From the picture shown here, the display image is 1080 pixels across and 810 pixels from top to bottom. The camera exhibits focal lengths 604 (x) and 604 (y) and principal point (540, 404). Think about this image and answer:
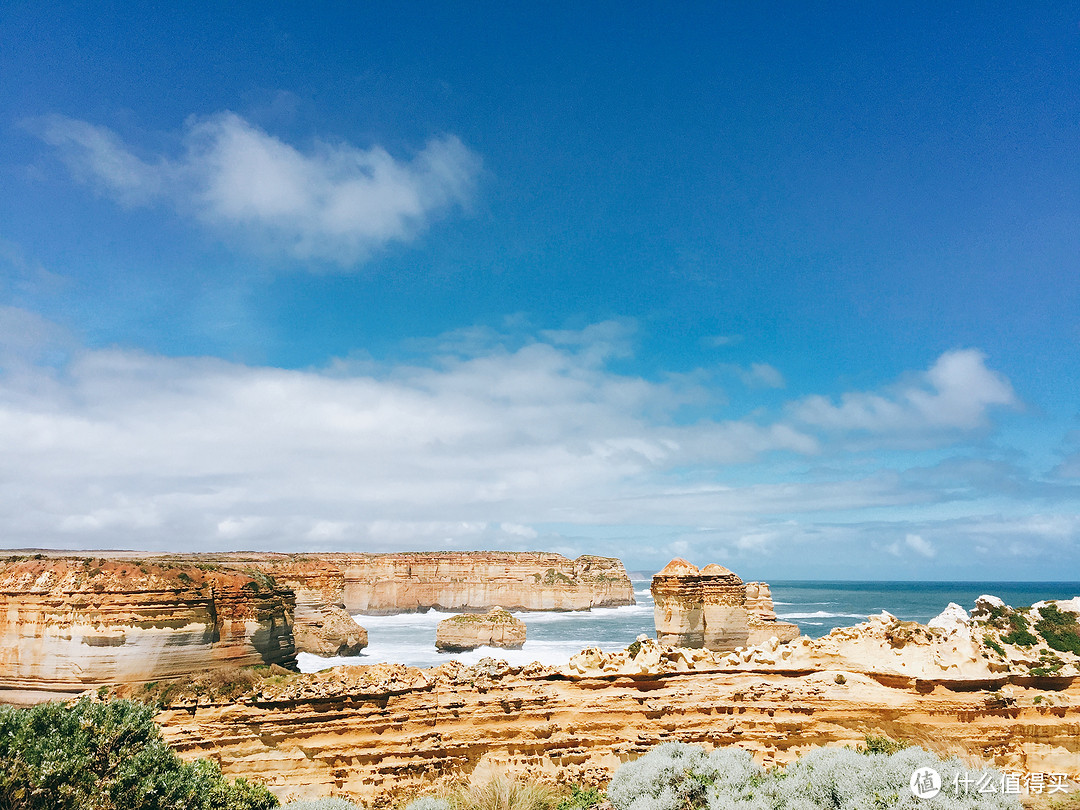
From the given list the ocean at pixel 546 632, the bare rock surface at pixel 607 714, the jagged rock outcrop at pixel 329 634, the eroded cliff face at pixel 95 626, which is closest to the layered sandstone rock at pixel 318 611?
the jagged rock outcrop at pixel 329 634

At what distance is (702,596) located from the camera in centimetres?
2455

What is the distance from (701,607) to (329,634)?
3458cm

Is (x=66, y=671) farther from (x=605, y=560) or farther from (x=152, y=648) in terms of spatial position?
(x=605, y=560)

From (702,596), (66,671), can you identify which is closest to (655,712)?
(702,596)

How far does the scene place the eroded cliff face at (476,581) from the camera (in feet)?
293

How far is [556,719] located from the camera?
12422 mm

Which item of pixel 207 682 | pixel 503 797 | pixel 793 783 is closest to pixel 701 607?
pixel 503 797

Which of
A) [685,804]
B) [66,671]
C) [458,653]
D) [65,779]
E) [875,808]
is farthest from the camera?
[458,653]

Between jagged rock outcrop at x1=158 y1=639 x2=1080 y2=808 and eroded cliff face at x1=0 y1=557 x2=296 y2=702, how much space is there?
532 inches

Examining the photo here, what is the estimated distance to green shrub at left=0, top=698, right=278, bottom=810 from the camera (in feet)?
27.1

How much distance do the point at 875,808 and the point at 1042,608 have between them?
12.2 metres

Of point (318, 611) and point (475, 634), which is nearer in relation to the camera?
point (475, 634)

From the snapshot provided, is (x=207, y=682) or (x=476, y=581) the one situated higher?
(x=207, y=682)

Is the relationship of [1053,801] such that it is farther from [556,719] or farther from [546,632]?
[546,632]
